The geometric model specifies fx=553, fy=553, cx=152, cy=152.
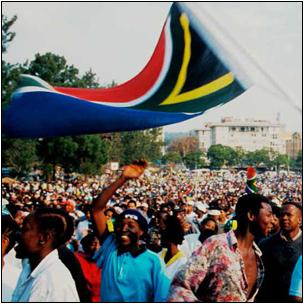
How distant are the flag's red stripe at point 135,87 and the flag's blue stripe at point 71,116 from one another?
29cm

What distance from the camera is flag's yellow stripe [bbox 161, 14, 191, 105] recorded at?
22.4ft

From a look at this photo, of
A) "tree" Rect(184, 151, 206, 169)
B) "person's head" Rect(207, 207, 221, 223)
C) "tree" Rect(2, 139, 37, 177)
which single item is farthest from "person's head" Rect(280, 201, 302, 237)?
"tree" Rect(184, 151, 206, 169)

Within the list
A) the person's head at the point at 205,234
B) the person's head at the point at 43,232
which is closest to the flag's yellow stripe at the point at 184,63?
the person's head at the point at 205,234

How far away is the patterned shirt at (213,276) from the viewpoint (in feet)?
7.73

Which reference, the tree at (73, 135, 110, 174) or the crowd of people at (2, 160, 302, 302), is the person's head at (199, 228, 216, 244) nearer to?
the crowd of people at (2, 160, 302, 302)

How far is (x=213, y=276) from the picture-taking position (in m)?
2.42

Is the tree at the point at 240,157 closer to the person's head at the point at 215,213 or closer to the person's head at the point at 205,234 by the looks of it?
the person's head at the point at 215,213

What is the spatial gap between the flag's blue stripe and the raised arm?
2.63 meters

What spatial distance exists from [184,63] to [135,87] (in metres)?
0.69

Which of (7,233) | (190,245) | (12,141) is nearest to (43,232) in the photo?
(7,233)

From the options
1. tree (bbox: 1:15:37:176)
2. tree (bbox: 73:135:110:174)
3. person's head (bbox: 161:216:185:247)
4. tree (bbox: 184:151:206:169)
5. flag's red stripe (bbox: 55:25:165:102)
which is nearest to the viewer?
person's head (bbox: 161:216:185:247)

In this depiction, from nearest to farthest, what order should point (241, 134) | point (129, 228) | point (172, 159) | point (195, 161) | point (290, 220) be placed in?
point (129, 228), point (290, 220), point (195, 161), point (172, 159), point (241, 134)

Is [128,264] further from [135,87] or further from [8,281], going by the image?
[135,87]

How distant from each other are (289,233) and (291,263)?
263 millimetres
